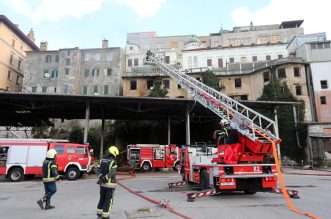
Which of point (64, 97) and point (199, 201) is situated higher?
point (64, 97)

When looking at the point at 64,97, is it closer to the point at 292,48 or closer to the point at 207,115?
the point at 207,115

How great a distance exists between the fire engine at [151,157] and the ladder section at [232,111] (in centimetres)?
808

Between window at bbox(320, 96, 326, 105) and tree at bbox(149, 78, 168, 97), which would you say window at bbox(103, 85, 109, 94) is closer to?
tree at bbox(149, 78, 168, 97)

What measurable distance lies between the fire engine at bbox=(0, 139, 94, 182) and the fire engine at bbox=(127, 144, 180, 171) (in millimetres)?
8808

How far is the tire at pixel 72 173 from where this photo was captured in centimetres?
1855

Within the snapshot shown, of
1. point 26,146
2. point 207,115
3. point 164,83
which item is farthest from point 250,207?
point 164,83

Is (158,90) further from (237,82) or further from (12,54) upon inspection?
(12,54)

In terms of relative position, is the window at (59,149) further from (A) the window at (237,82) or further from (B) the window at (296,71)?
(B) the window at (296,71)

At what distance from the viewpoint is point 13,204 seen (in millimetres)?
9641

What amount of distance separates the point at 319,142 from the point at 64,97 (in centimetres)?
2860

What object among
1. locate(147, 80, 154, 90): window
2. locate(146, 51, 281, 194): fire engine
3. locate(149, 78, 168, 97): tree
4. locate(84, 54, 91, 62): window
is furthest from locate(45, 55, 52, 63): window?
locate(146, 51, 281, 194): fire engine

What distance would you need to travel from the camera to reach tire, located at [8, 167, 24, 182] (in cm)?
1799

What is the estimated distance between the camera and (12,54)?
5022 cm

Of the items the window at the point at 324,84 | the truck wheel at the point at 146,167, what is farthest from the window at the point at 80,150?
the window at the point at 324,84
